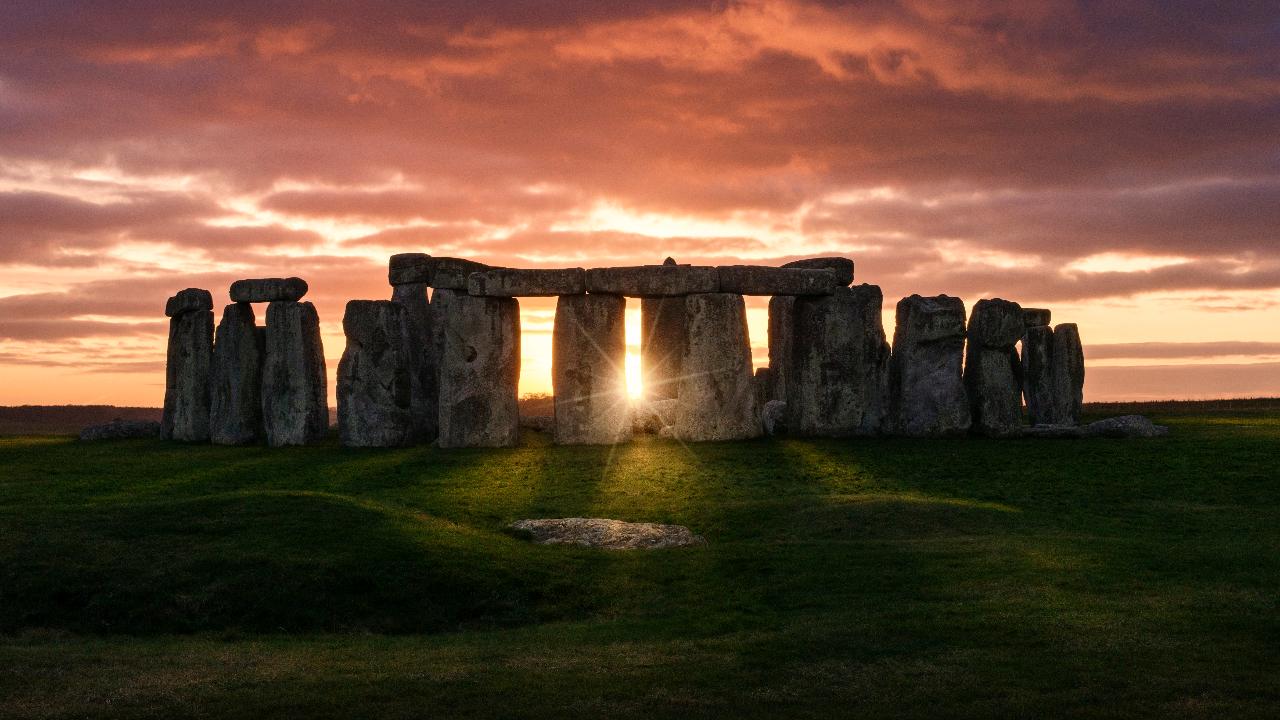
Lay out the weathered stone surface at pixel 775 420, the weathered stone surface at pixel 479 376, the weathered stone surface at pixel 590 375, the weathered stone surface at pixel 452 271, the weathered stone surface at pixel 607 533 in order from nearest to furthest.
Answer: the weathered stone surface at pixel 607 533 → the weathered stone surface at pixel 590 375 → the weathered stone surface at pixel 479 376 → the weathered stone surface at pixel 775 420 → the weathered stone surface at pixel 452 271

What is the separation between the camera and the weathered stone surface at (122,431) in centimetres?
4216

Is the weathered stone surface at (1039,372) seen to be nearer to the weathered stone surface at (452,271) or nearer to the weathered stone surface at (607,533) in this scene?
the weathered stone surface at (452,271)

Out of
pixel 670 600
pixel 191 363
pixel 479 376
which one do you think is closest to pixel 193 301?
pixel 191 363

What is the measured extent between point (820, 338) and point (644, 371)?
16.2ft

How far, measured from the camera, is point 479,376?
3572 centimetres

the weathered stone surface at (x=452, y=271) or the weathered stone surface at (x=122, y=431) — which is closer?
the weathered stone surface at (x=452, y=271)

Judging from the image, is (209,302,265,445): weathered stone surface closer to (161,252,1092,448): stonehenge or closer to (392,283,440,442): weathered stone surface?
(161,252,1092,448): stonehenge

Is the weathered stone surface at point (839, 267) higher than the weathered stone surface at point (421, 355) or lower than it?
higher

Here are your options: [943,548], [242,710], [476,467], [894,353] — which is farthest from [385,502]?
[894,353]

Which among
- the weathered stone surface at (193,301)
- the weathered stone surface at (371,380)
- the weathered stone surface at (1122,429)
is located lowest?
the weathered stone surface at (1122,429)

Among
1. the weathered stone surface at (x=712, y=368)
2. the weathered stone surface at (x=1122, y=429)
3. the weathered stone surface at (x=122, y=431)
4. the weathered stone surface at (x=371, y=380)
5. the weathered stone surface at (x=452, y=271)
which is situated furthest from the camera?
the weathered stone surface at (x=122, y=431)

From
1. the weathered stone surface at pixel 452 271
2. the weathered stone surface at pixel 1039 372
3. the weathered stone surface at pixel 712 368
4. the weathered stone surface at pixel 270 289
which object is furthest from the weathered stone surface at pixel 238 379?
the weathered stone surface at pixel 1039 372

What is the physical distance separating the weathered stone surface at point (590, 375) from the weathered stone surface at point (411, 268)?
A: 6.23 meters

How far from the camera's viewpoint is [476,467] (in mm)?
31641
